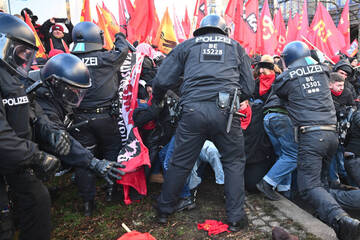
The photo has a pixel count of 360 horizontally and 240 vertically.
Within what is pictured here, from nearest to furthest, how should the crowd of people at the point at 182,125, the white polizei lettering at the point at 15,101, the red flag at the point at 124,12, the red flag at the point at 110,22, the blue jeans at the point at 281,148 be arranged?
the white polizei lettering at the point at 15,101
the crowd of people at the point at 182,125
the blue jeans at the point at 281,148
the red flag at the point at 110,22
the red flag at the point at 124,12

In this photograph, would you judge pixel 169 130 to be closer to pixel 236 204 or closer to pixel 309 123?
pixel 236 204

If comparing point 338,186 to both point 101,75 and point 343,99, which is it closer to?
point 343,99

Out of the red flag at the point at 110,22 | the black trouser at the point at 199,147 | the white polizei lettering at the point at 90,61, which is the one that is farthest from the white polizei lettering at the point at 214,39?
the red flag at the point at 110,22

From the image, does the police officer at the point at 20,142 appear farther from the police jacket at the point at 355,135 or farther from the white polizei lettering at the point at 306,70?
the police jacket at the point at 355,135

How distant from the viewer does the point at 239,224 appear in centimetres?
305

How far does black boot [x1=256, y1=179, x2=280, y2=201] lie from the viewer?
12.1 ft

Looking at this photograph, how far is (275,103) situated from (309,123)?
0.73 m

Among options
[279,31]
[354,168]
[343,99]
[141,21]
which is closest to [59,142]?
[354,168]

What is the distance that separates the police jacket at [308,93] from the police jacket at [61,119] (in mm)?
2309

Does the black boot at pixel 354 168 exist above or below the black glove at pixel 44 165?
below

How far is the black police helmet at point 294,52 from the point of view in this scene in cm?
362

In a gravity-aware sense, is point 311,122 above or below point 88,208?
above

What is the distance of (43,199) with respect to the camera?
2.16 metres

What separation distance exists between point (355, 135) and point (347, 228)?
1.50 meters
